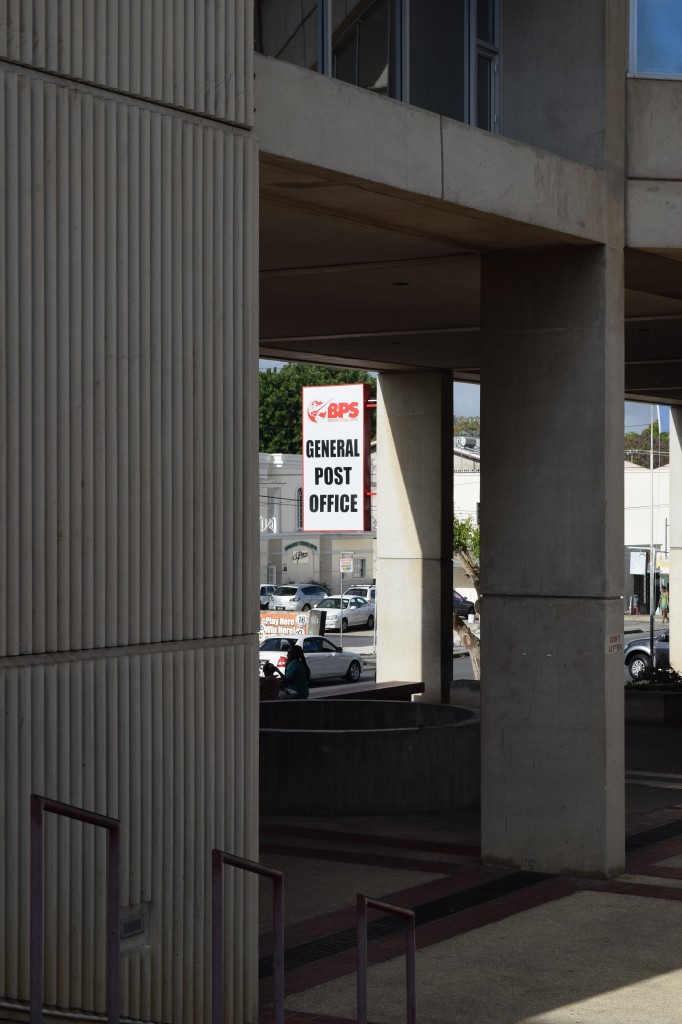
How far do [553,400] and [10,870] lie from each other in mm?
7115

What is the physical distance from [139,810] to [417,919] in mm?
3888

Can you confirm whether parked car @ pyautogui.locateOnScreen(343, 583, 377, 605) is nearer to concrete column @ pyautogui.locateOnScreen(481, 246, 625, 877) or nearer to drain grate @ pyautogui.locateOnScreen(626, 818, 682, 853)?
drain grate @ pyautogui.locateOnScreen(626, 818, 682, 853)

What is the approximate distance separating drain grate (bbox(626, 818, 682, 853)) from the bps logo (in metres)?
14.5

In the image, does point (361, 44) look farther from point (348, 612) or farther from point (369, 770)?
point (348, 612)

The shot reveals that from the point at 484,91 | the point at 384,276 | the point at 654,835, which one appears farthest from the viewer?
the point at 384,276

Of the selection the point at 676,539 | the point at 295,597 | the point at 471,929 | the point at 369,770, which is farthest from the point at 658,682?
the point at 295,597

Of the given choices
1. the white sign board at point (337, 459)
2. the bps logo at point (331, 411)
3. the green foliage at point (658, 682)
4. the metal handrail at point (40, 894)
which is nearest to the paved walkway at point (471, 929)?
the metal handrail at point (40, 894)

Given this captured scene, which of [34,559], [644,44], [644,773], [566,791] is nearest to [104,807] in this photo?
[34,559]

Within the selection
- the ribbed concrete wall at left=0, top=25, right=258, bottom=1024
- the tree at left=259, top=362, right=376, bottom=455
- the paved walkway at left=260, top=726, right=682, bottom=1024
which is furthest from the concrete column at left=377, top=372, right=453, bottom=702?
the tree at left=259, top=362, right=376, bottom=455

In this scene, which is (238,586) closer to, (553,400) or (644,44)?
(553,400)

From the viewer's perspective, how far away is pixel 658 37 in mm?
12766

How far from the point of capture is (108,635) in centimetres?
740

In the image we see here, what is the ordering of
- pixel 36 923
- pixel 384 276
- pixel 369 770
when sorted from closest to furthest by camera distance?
pixel 36 923 < pixel 384 276 < pixel 369 770

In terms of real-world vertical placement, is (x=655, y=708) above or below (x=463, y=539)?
below
